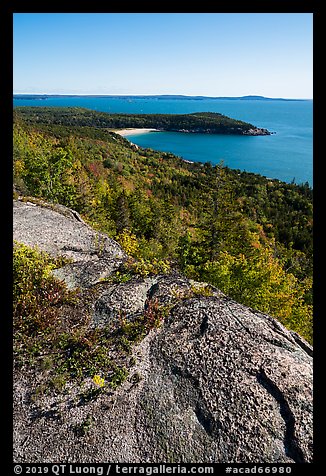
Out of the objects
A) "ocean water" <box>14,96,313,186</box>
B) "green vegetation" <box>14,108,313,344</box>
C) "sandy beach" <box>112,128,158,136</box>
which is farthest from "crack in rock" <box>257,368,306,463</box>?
"sandy beach" <box>112,128,158,136</box>

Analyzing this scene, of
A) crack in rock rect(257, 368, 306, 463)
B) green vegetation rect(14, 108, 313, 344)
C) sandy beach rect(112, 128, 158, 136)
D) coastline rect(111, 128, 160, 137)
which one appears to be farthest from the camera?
sandy beach rect(112, 128, 158, 136)

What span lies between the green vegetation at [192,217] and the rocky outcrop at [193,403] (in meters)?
1.12

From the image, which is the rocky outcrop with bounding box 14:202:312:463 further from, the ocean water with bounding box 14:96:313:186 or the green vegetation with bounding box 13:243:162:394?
the ocean water with bounding box 14:96:313:186

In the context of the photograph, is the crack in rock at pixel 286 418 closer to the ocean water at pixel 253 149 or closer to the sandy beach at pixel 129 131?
the ocean water at pixel 253 149

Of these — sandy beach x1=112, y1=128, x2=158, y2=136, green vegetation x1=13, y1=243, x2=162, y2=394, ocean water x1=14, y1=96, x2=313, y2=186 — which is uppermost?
sandy beach x1=112, y1=128, x2=158, y2=136

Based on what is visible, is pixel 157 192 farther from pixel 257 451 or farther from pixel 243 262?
pixel 257 451

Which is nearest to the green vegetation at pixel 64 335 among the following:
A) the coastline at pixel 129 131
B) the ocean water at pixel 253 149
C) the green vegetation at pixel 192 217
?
the green vegetation at pixel 192 217

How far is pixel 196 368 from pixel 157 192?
6398 centimetres

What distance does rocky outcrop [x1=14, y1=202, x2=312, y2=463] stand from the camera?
6.04 metres

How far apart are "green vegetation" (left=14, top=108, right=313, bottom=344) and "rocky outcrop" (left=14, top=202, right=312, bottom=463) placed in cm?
112

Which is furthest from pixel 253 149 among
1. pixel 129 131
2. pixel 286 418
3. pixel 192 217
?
pixel 286 418

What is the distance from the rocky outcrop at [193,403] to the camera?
238 inches

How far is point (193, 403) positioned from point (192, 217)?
190 feet
